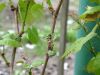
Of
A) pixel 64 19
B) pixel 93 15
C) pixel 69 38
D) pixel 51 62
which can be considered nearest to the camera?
pixel 93 15

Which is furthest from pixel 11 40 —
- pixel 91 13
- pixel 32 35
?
pixel 91 13

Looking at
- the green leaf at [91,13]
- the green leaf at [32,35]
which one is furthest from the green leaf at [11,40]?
the green leaf at [91,13]

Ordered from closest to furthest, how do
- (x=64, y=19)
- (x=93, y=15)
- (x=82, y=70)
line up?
(x=93, y=15), (x=64, y=19), (x=82, y=70)

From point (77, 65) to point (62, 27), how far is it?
25 centimetres

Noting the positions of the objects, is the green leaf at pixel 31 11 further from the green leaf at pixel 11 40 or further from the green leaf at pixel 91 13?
the green leaf at pixel 91 13

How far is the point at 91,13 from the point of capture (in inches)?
46.6

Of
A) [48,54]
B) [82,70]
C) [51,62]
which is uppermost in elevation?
[48,54]

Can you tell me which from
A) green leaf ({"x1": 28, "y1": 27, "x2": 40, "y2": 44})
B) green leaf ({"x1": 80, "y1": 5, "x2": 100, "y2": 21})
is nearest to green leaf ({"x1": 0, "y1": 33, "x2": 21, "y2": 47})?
green leaf ({"x1": 28, "y1": 27, "x2": 40, "y2": 44})

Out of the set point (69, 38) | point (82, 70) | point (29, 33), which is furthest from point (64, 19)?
point (69, 38)

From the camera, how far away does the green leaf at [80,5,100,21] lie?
46.5 inches

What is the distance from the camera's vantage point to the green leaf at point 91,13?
1.18 m

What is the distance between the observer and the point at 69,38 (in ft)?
12.2

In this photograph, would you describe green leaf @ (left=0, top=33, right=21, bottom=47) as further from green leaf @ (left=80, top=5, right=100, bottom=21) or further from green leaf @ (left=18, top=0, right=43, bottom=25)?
green leaf @ (left=80, top=5, right=100, bottom=21)

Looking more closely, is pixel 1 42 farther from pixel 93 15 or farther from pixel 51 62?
pixel 51 62
